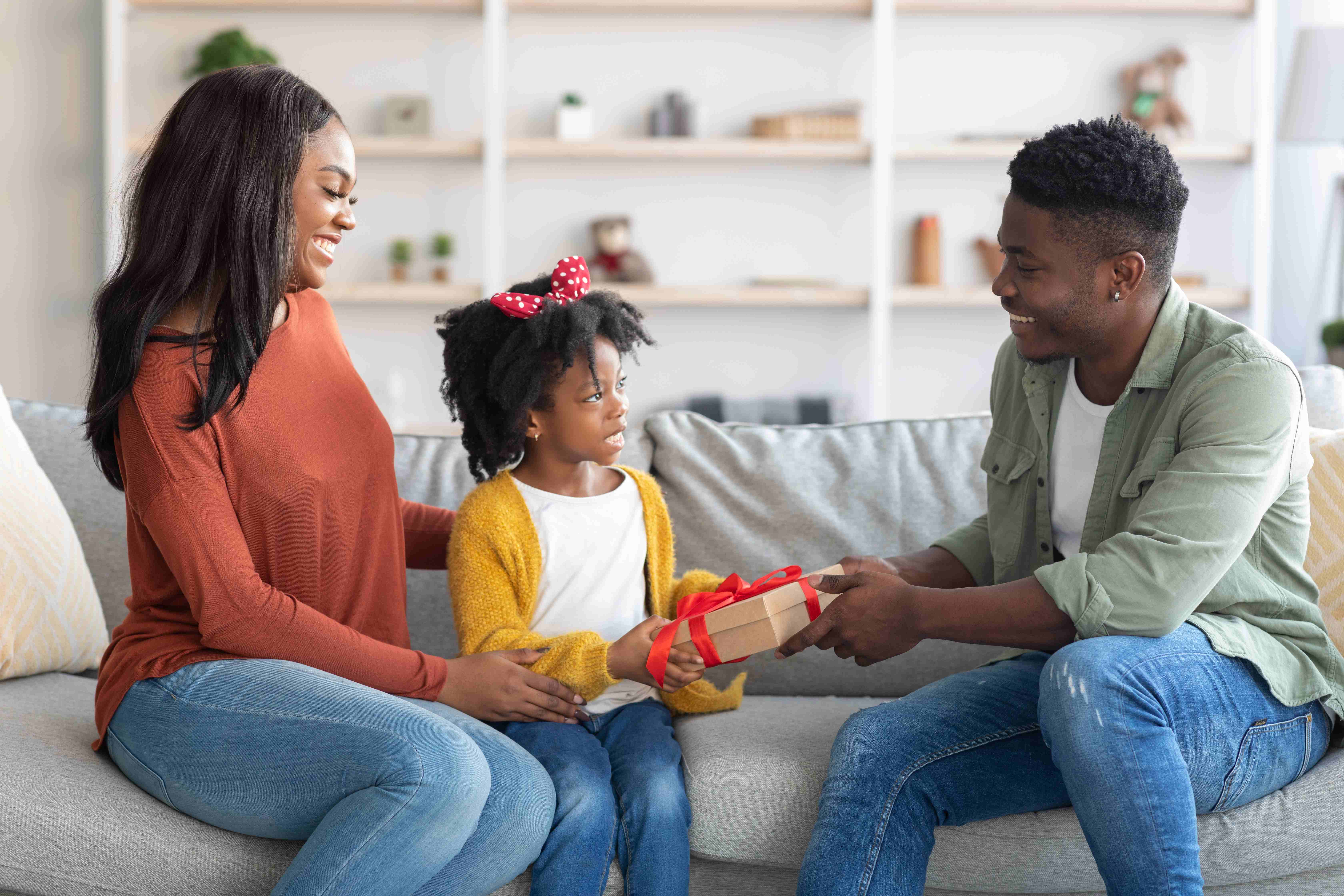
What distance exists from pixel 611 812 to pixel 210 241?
825 millimetres

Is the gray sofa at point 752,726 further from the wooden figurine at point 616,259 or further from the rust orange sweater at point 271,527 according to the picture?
the wooden figurine at point 616,259

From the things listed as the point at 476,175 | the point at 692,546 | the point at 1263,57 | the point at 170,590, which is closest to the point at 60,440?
the point at 170,590

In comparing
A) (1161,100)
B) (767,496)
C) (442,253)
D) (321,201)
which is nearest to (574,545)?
(767,496)

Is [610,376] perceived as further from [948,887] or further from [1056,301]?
[948,887]

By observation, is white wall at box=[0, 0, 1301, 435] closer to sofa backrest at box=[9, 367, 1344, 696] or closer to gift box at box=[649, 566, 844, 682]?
sofa backrest at box=[9, 367, 1344, 696]

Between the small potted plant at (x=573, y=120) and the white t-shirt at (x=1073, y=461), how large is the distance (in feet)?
9.43

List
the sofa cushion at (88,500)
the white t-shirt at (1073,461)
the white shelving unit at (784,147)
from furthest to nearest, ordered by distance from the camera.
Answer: the white shelving unit at (784,147) < the sofa cushion at (88,500) < the white t-shirt at (1073,461)

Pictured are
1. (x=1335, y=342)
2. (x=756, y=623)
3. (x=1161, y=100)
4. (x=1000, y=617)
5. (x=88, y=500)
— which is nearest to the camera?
(x=1000, y=617)

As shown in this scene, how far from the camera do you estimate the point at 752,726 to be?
1.52m

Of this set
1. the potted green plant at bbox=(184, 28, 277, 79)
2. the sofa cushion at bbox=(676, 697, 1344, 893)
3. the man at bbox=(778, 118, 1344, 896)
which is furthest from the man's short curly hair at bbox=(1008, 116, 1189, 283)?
the potted green plant at bbox=(184, 28, 277, 79)

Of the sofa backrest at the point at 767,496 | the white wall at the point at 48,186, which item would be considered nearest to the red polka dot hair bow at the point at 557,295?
the sofa backrest at the point at 767,496

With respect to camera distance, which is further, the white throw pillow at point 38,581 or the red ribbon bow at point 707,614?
the white throw pillow at point 38,581

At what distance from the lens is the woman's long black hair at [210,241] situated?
1.26 metres

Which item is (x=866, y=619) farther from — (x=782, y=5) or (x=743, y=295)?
(x=782, y=5)
